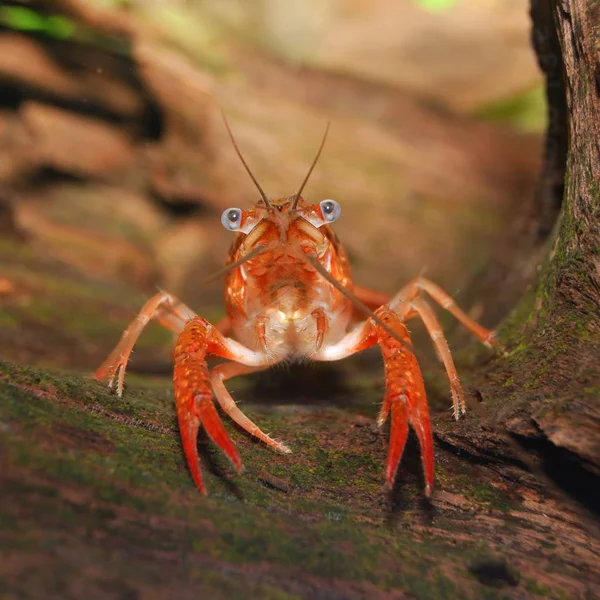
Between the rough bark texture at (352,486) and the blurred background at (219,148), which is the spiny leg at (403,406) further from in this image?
the blurred background at (219,148)

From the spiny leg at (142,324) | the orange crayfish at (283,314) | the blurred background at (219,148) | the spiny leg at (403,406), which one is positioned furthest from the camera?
the blurred background at (219,148)

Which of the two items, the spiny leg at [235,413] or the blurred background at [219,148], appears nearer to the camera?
the spiny leg at [235,413]

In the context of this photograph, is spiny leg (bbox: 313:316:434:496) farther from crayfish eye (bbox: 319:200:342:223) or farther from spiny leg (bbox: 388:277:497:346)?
crayfish eye (bbox: 319:200:342:223)

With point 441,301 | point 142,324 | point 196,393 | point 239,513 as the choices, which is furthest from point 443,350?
point 142,324

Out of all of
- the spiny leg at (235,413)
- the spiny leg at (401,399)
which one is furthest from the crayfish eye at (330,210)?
the spiny leg at (235,413)

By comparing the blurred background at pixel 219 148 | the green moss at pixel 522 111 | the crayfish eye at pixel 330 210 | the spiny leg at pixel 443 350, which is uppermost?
the green moss at pixel 522 111

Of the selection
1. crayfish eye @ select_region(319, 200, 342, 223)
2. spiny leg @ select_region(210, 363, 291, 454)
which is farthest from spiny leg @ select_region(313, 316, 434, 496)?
crayfish eye @ select_region(319, 200, 342, 223)

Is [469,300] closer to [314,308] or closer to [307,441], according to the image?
[314,308]
